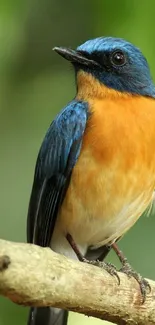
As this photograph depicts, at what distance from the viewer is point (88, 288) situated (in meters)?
4.23

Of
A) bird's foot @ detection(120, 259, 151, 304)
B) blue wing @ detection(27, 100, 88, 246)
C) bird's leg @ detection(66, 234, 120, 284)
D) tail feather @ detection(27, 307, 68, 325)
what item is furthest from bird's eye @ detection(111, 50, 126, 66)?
tail feather @ detection(27, 307, 68, 325)

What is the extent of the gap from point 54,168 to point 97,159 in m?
0.40

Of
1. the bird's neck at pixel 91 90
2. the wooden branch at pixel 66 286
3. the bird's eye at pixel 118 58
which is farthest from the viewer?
the bird's eye at pixel 118 58

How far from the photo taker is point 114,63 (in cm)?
550

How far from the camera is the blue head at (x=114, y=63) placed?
5.39 m

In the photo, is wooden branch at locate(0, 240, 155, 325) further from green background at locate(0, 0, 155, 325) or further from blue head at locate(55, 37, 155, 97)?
blue head at locate(55, 37, 155, 97)

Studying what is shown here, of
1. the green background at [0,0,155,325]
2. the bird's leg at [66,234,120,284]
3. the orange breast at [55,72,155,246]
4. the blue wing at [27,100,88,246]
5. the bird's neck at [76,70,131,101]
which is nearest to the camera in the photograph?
the green background at [0,0,155,325]

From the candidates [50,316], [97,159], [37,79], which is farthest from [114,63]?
[50,316]

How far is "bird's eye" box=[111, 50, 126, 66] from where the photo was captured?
216 inches

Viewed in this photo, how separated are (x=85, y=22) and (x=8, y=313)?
1.93 m

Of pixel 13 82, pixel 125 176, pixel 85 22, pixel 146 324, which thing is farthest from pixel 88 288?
pixel 85 22

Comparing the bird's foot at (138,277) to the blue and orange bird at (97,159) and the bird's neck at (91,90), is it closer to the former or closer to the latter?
the blue and orange bird at (97,159)

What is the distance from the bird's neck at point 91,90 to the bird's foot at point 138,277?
39.6 inches

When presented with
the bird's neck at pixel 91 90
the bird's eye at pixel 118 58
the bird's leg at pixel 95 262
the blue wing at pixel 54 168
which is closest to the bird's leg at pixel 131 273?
the bird's leg at pixel 95 262
